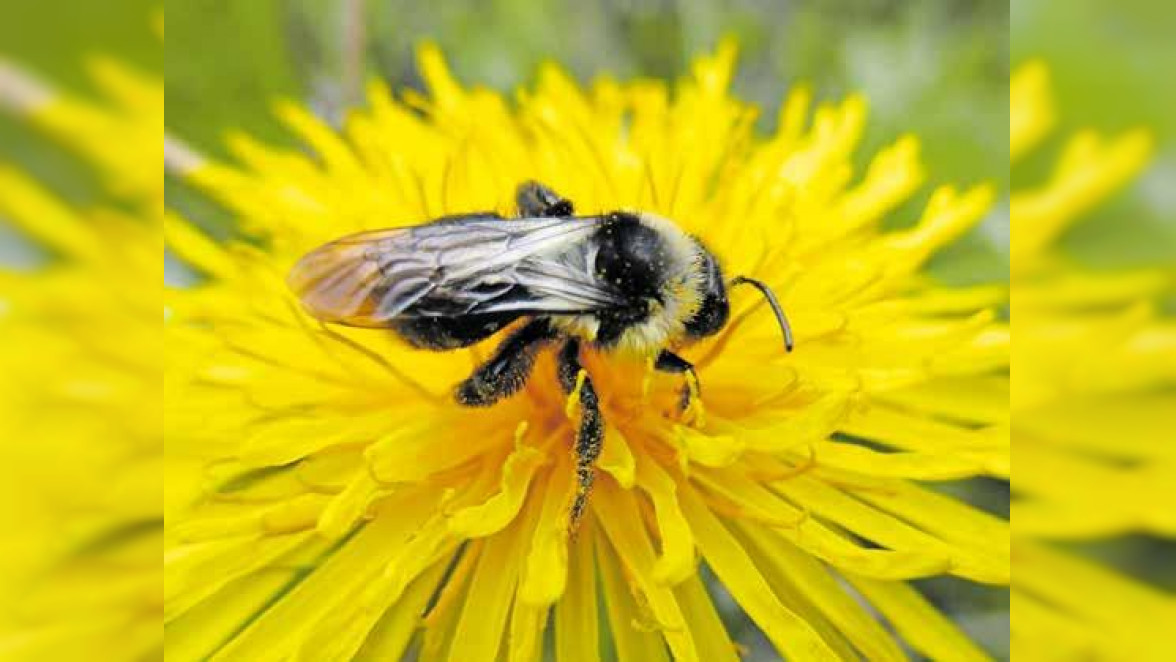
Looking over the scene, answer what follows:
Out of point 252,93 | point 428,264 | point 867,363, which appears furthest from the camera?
point 252,93

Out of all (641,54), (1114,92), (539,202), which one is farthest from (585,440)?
(1114,92)

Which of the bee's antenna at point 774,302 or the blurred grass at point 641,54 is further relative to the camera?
the blurred grass at point 641,54

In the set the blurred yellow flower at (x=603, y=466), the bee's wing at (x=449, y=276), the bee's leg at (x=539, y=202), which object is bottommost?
the blurred yellow flower at (x=603, y=466)

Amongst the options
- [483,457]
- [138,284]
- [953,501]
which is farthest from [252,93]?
[953,501]

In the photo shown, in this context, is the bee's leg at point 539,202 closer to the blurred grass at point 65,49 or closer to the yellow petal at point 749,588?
the yellow petal at point 749,588

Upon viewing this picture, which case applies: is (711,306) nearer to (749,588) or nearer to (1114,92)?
(749,588)

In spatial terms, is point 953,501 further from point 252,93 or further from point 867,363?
point 252,93

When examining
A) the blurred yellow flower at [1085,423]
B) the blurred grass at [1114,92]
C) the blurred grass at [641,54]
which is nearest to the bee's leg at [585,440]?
the blurred yellow flower at [1085,423]

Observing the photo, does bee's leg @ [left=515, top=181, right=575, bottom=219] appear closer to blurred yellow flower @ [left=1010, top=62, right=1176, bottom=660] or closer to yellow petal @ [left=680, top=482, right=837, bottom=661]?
yellow petal @ [left=680, top=482, right=837, bottom=661]
